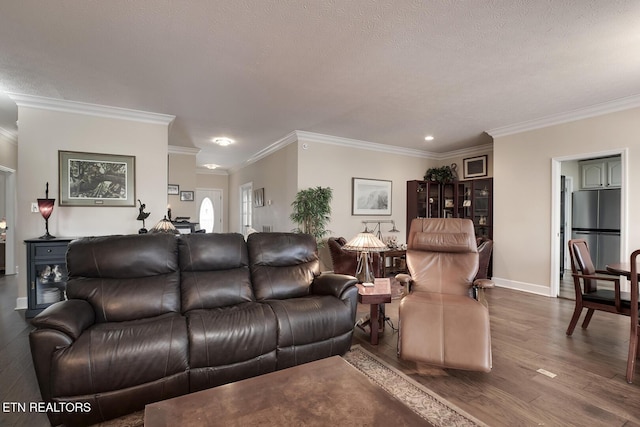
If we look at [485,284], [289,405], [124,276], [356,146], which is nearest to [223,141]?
[356,146]

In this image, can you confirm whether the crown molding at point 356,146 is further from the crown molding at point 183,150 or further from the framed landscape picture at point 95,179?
the framed landscape picture at point 95,179

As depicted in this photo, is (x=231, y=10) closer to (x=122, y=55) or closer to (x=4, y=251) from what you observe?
(x=122, y=55)

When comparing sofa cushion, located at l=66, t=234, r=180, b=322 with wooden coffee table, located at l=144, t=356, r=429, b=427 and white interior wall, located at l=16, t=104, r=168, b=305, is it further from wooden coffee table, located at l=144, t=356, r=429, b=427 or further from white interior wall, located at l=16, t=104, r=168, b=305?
white interior wall, located at l=16, t=104, r=168, b=305

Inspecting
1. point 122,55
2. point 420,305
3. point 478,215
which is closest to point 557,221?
point 478,215

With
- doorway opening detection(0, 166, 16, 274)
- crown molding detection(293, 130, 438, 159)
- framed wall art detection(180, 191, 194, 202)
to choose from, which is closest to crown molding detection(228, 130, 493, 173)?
crown molding detection(293, 130, 438, 159)

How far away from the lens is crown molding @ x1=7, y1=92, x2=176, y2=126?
3.70 metres

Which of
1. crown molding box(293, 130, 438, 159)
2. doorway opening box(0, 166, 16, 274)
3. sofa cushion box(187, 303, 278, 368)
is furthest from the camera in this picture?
doorway opening box(0, 166, 16, 274)

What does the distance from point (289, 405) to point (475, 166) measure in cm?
629

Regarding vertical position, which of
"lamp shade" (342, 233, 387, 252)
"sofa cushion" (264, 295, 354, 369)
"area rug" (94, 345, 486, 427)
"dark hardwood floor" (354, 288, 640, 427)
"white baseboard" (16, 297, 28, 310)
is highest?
"lamp shade" (342, 233, 387, 252)

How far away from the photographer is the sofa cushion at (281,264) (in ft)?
8.71

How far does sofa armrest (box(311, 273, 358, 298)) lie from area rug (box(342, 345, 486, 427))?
1.76ft

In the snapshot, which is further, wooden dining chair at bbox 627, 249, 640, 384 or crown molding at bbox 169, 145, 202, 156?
crown molding at bbox 169, 145, 202, 156

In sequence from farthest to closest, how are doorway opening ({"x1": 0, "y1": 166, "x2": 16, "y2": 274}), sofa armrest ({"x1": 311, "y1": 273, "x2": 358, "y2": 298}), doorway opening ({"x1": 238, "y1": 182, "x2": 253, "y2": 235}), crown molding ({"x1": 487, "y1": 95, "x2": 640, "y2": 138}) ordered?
1. doorway opening ({"x1": 238, "y1": 182, "x2": 253, "y2": 235})
2. doorway opening ({"x1": 0, "y1": 166, "x2": 16, "y2": 274})
3. crown molding ({"x1": 487, "y1": 95, "x2": 640, "y2": 138})
4. sofa armrest ({"x1": 311, "y1": 273, "x2": 358, "y2": 298})

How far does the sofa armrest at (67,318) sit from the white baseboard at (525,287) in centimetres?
550
